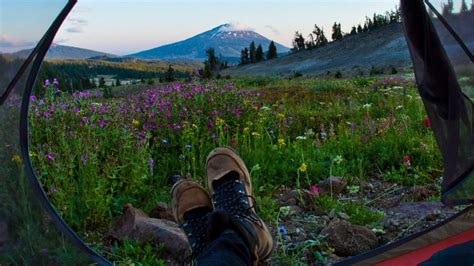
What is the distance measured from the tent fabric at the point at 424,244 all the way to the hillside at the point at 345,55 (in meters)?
21.9

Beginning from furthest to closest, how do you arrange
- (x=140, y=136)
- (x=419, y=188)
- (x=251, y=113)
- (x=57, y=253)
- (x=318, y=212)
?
(x=251, y=113)
(x=140, y=136)
(x=419, y=188)
(x=318, y=212)
(x=57, y=253)

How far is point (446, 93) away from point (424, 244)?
1.94 feet

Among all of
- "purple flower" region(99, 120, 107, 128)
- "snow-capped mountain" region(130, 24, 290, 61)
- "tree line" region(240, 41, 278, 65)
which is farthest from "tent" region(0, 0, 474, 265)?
"snow-capped mountain" region(130, 24, 290, 61)

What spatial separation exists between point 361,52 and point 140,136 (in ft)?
87.7

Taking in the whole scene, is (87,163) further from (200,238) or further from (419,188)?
(419,188)

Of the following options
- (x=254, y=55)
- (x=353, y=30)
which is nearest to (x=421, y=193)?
(x=353, y=30)

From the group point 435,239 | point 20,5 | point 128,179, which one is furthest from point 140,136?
point 435,239

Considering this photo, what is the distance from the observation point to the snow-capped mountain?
148 m

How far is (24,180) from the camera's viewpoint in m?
1.79

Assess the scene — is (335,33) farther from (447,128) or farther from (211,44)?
(211,44)

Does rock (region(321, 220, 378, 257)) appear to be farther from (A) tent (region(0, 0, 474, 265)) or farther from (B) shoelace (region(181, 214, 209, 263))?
(B) shoelace (region(181, 214, 209, 263))

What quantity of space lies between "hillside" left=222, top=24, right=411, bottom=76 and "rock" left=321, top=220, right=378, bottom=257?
21417 mm

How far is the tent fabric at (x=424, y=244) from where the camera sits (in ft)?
5.84

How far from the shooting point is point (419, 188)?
2951mm
